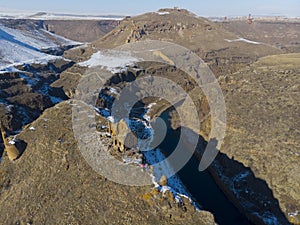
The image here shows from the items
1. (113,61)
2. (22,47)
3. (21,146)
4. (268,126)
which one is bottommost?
(22,47)

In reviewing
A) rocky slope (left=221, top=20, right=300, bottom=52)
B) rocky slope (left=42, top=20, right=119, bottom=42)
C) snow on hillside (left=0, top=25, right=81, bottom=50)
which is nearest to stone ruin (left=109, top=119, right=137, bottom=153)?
snow on hillside (left=0, top=25, right=81, bottom=50)

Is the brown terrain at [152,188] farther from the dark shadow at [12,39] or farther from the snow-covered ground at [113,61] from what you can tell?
the dark shadow at [12,39]

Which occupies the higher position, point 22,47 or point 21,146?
point 21,146

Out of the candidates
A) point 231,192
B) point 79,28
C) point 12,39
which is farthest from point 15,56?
point 79,28

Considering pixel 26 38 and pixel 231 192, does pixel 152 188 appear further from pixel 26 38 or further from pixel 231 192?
pixel 26 38

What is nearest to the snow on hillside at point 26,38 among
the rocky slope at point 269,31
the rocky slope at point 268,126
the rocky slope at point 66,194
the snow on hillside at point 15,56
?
the snow on hillside at point 15,56

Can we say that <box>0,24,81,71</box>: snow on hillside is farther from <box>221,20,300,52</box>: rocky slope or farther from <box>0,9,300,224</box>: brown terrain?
<box>221,20,300,52</box>: rocky slope

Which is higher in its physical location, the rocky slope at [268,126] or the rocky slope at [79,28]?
the rocky slope at [268,126]
